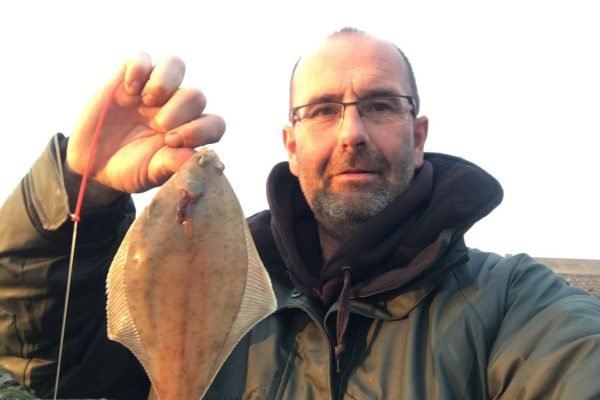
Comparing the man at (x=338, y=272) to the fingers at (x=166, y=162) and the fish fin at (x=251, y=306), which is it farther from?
the fish fin at (x=251, y=306)

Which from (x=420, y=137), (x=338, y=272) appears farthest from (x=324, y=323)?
(x=420, y=137)

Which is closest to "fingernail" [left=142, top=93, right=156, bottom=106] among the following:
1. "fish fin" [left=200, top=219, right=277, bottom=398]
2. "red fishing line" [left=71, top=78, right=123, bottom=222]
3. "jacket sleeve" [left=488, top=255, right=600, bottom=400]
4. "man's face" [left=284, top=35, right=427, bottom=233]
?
"red fishing line" [left=71, top=78, right=123, bottom=222]

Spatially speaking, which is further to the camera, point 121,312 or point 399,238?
point 399,238

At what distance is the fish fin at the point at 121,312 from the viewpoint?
2266mm

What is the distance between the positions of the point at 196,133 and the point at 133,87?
0.36 metres

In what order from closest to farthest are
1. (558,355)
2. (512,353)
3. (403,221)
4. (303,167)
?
1. (558,355)
2. (512,353)
3. (403,221)
4. (303,167)

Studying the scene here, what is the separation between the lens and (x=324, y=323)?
269cm

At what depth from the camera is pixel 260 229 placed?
10.9 feet

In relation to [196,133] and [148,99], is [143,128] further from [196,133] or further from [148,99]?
[196,133]

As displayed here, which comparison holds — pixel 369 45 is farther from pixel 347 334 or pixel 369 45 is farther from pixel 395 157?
pixel 347 334

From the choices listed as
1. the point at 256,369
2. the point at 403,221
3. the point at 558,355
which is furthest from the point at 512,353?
the point at 256,369

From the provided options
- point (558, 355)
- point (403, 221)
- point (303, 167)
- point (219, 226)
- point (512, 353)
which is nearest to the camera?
point (558, 355)

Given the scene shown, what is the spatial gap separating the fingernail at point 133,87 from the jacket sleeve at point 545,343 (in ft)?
6.17

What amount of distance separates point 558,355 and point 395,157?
1.42m
